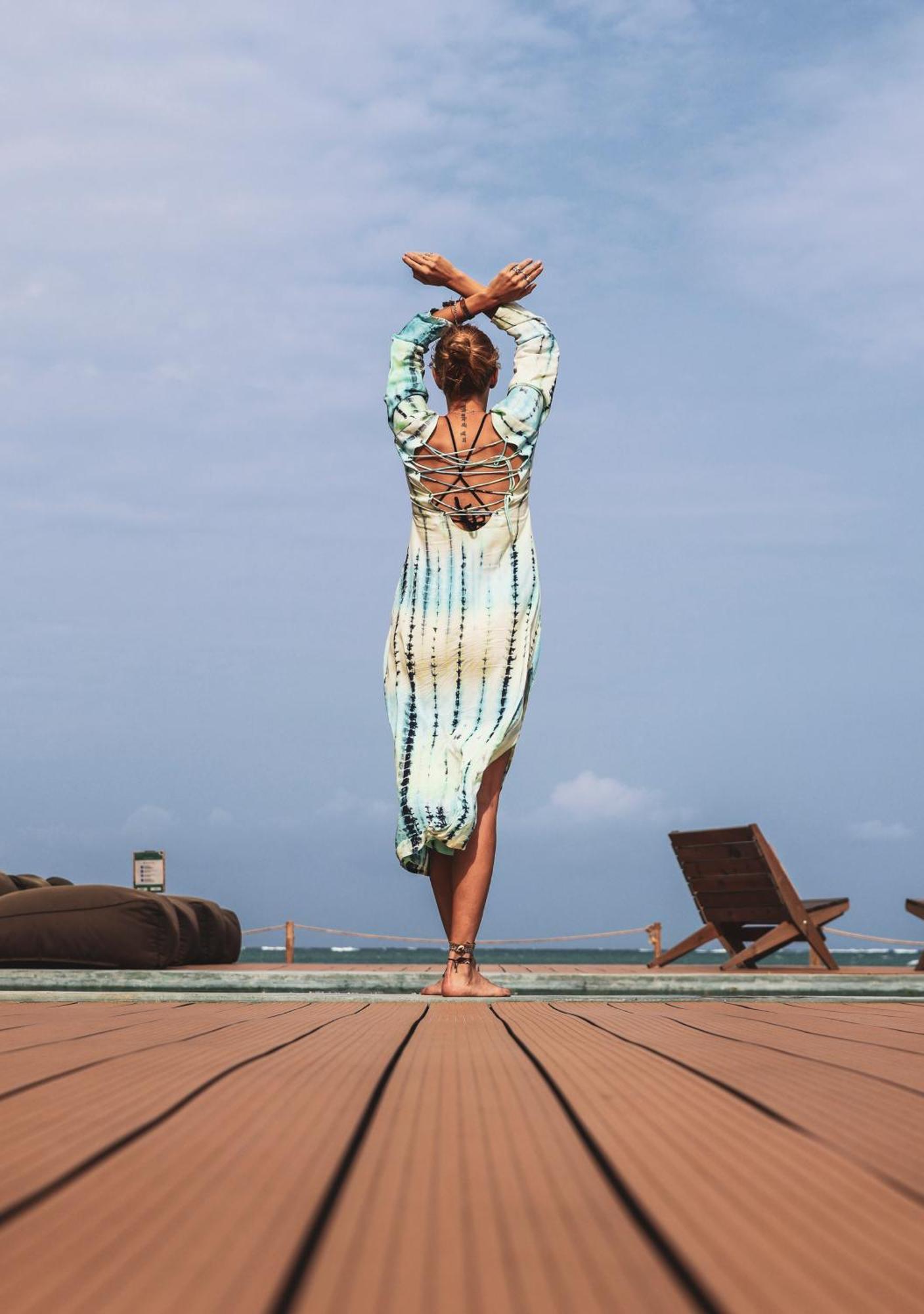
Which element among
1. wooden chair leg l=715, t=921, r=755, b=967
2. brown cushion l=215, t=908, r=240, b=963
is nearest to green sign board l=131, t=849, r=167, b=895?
brown cushion l=215, t=908, r=240, b=963

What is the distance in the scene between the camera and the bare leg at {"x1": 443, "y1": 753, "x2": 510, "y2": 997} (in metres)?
4.34

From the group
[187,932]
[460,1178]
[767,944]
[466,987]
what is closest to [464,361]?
[466,987]

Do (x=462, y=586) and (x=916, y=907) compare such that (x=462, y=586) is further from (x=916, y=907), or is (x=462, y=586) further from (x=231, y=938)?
(x=916, y=907)

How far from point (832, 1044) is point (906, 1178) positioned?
109 cm

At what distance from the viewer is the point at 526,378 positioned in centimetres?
481

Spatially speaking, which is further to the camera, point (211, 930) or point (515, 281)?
point (211, 930)

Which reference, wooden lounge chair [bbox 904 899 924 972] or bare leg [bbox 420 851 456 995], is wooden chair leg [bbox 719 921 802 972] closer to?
wooden lounge chair [bbox 904 899 924 972]

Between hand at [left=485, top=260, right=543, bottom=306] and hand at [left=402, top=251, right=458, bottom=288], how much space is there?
7.1 inches

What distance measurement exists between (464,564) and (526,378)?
73 centimetres

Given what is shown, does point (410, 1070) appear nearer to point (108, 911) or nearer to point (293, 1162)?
point (293, 1162)

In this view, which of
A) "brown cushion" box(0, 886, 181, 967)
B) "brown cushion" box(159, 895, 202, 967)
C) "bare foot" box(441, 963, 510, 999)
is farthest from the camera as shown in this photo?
"brown cushion" box(159, 895, 202, 967)

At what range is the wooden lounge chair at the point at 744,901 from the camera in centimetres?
818

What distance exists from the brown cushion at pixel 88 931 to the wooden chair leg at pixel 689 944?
3.96 meters

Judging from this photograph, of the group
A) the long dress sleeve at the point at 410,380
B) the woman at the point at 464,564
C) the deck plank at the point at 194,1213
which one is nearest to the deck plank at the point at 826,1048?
the deck plank at the point at 194,1213
